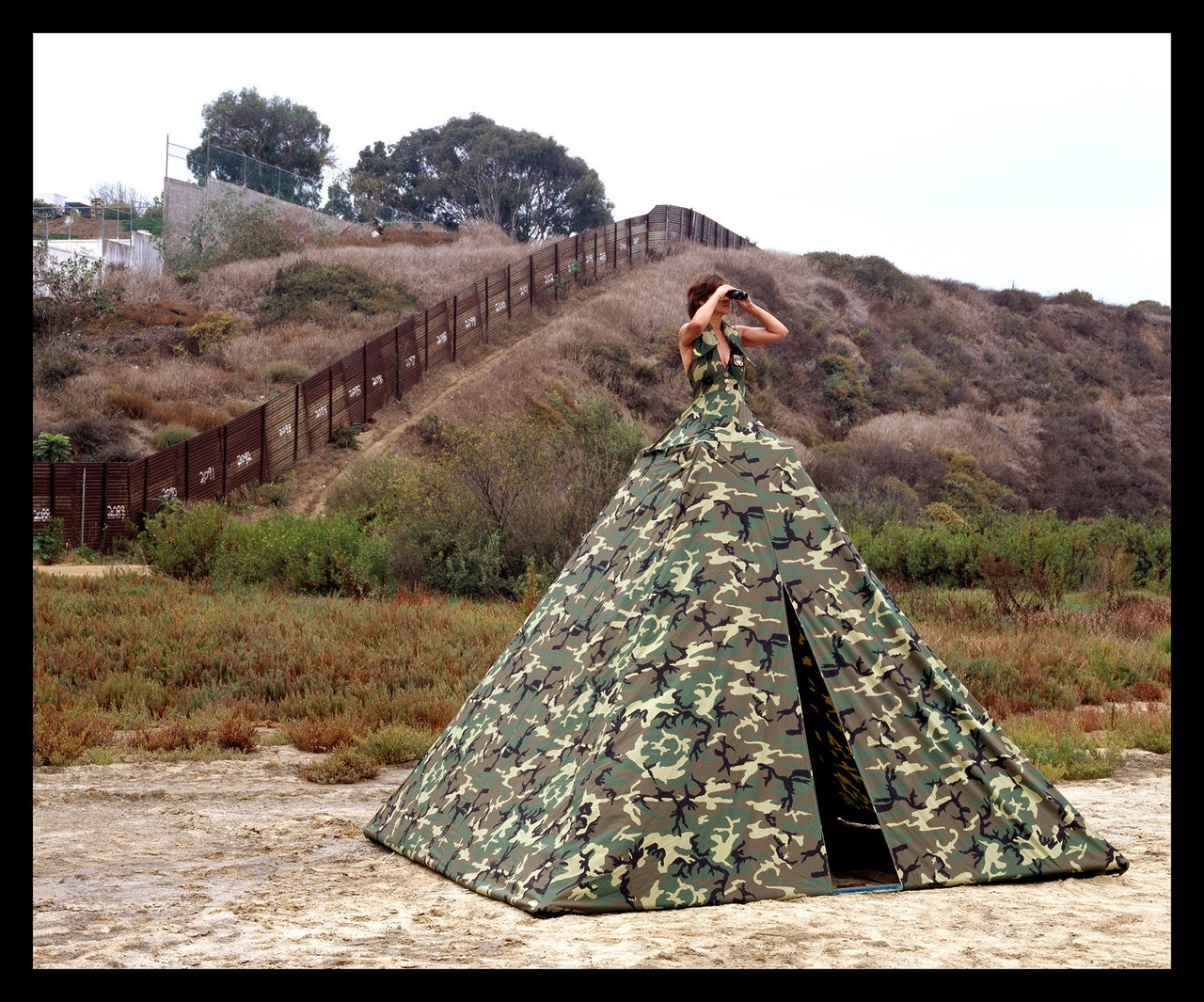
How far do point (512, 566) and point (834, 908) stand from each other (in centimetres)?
1114

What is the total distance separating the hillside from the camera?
86.2 feet

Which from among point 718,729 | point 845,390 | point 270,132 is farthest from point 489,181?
point 718,729

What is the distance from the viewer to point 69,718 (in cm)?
851

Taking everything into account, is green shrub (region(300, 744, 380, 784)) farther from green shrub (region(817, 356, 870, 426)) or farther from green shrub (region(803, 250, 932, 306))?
green shrub (region(803, 250, 932, 306))

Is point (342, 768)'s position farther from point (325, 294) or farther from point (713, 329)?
point (325, 294)

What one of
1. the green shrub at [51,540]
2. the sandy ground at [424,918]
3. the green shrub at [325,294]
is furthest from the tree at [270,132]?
the sandy ground at [424,918]

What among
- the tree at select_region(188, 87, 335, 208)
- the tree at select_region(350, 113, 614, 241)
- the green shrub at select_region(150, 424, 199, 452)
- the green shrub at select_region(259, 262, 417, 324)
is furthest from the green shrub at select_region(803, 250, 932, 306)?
the green shrub at select_region(150, 424, 199, 452)

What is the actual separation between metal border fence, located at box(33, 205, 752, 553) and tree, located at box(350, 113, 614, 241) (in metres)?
18.2

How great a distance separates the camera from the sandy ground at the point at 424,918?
3807mm

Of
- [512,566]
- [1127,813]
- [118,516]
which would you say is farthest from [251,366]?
[1127,813]

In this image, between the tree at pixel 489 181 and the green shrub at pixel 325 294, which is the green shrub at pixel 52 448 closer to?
the green shrub at pixel 325 294

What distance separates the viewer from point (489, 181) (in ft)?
196

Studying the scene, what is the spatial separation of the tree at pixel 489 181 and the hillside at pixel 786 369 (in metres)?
10.6
